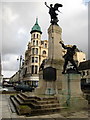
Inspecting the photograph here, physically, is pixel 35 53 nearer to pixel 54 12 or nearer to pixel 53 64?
pixel 54 12

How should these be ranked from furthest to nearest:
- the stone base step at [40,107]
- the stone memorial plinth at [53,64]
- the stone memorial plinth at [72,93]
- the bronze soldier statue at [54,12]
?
the bronze soldier statue at [54,12], the stone memorial plinth at [53,64], the stone memorial plinth at [72,93], the stone base step at [40,107]

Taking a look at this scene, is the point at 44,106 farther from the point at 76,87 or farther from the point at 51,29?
the point at 51,29

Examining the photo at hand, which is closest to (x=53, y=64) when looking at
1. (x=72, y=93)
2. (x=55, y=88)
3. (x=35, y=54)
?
(x=55, y=88)

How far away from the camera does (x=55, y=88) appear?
13953 mm

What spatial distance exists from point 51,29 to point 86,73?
4412 centimetres

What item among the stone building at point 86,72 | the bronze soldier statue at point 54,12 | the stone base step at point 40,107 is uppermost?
the bronze soldier statue at point 54,12

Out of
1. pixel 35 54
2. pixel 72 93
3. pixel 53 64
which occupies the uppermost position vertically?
pixel 35 54

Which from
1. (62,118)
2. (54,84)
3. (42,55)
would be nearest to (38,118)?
(62,118)

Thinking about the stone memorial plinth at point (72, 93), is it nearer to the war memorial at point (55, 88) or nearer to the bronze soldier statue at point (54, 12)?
the war memorial at point (55, 88)

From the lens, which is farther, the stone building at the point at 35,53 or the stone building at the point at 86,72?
the stone building at the point at 35,53

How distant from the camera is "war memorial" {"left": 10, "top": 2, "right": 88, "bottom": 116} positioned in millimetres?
9922

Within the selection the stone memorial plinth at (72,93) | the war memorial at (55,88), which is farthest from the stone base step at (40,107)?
the stone memorial plinth at (72,93)

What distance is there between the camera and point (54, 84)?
14.1 m

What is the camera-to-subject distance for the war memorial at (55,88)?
391 inches
